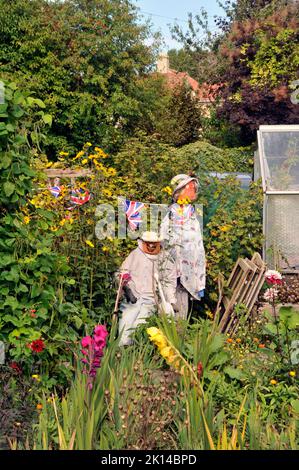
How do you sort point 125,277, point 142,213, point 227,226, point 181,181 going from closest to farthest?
point 125,277, point 181,181, point 142,213, point 227,226

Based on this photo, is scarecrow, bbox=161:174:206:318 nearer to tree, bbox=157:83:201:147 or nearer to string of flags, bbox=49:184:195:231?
string of flags, bbox=49:184:195:231

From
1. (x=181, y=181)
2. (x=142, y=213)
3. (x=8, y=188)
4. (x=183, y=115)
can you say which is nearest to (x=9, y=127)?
(x=8, y=188)

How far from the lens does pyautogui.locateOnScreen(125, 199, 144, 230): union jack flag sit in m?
6.44

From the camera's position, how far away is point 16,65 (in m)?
18.4

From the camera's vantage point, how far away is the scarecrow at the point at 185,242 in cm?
619

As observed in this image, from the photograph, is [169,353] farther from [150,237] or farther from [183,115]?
[183,115]

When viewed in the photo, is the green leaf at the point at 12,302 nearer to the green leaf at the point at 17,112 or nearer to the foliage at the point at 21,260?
the foliage at the point at 21,260

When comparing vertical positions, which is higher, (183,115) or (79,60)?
(79,60)

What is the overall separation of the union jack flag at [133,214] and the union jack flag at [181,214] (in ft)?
1.09

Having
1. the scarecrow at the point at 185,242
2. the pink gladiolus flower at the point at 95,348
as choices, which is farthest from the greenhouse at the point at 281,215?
the pink gladiolus flower at the point at 95,348

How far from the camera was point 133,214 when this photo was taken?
6477 millimetres

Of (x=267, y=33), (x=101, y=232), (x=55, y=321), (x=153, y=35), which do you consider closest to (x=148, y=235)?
(x=101, y=232)

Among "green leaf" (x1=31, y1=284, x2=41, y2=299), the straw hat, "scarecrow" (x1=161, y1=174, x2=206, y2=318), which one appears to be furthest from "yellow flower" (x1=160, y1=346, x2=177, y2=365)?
"scarecrow" (x1=161, y1=174, x2=206, y2=318)

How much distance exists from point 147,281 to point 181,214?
0.78m
